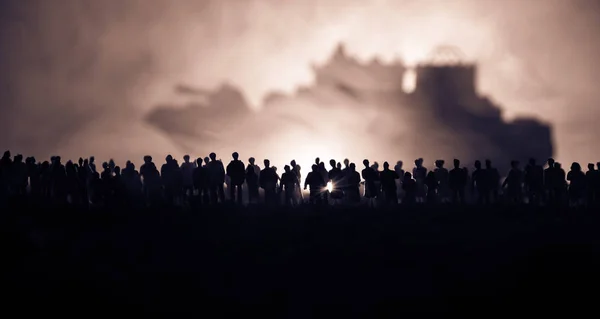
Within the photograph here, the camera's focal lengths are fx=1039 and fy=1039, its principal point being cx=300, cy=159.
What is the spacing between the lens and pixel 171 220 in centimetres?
4875

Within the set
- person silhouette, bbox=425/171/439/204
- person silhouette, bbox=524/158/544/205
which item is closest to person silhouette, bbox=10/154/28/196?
person silhouette, bbox=425/171/439/204

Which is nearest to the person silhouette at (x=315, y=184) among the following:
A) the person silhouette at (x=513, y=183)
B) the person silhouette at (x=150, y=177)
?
the person silhouette at (x=150, y=177)

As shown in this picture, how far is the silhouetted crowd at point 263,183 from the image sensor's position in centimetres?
5125

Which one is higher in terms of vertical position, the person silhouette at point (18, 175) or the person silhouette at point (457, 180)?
the person silhouette at point (18, 175)

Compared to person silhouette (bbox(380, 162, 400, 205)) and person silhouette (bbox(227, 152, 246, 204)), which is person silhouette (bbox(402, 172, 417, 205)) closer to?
person silhouette (bbox(380, 162, 400, 205))

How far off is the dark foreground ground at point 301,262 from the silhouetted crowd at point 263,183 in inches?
97.4

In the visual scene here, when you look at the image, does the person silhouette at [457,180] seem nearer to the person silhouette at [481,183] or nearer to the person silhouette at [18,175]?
the person silhouette at [481,183]

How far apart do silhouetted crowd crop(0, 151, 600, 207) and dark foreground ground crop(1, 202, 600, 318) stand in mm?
2474

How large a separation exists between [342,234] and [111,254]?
10.8 meters

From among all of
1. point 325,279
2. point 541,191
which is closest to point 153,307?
point 325,279

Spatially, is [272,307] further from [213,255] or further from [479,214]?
[479,214]

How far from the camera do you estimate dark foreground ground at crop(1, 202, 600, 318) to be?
46.2m

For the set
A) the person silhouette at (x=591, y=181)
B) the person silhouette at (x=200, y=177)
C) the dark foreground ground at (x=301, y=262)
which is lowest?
the dark foreground ground at (x=301, y=262)

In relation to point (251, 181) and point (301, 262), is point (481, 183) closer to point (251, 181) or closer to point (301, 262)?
point (301, 262)
